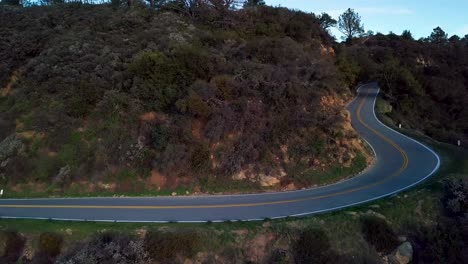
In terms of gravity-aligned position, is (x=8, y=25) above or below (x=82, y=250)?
above

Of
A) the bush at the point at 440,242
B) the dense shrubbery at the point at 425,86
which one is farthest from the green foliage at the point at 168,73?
the dense shrubbery at the point at 425,86

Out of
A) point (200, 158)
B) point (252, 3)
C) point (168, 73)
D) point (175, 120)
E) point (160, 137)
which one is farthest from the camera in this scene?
point (252, 3)

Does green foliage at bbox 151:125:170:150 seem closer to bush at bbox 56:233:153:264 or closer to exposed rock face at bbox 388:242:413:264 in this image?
bush at bbox 56:233:153:264

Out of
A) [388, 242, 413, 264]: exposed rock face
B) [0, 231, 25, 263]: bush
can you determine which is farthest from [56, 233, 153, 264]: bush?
[388, 242, 413, 264]: exposed rock face

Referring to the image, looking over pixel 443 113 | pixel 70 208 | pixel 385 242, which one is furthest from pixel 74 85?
pixel 443 113

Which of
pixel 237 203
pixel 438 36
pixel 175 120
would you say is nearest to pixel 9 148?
pixel 175 120

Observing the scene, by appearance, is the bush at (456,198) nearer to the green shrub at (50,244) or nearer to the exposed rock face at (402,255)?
the exposed rock face at (402,255)

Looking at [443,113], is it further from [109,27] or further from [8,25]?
[8,25]

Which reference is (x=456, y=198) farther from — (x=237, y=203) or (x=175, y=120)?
(x=175, y=120)

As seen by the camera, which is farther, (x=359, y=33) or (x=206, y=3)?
(x=359, y=33)
